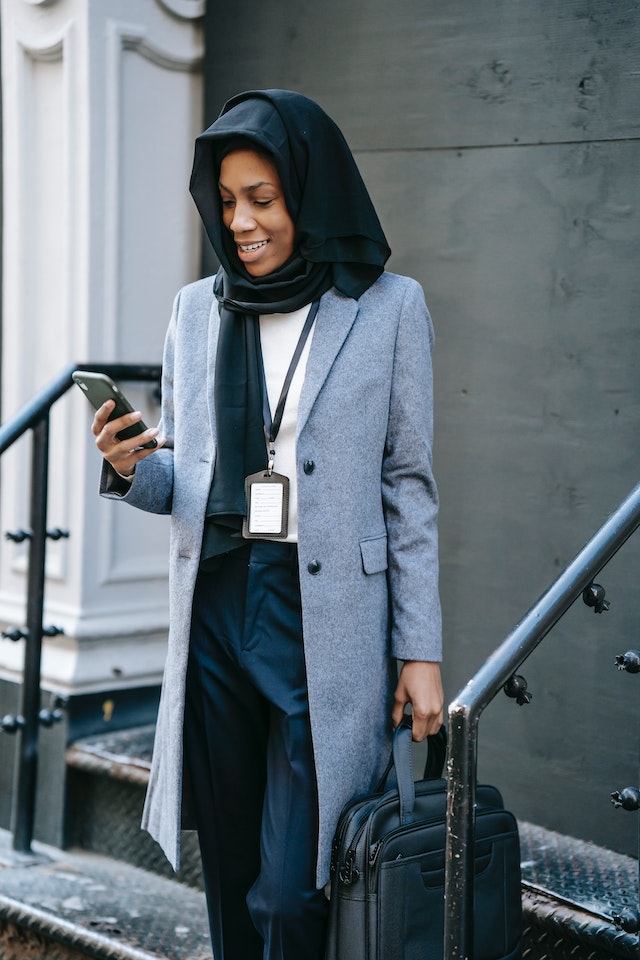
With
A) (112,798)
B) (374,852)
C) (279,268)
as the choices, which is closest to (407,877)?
(374,852)

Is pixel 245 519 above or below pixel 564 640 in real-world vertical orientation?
above

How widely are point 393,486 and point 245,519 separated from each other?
0.91ft

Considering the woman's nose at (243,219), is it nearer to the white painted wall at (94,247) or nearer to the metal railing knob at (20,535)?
the metal railing knob at (20,535)

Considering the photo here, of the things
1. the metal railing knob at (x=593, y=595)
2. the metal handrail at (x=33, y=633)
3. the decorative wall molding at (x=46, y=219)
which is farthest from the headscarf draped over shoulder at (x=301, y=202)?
the decorative wall molding at (x=46, y=219)

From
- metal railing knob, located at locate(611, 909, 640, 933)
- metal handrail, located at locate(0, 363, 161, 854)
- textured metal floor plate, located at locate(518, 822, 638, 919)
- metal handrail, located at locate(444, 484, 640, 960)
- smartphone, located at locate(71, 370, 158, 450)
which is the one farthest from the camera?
metal handrail, located at locate(0, 363, 161, 854)

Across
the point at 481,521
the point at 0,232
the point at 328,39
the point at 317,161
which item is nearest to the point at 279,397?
the point at 317,161

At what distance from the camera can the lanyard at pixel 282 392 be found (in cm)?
231

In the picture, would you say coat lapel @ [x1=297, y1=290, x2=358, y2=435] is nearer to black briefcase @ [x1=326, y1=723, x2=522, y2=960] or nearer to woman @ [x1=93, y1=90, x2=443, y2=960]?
woman @ [x1=93, y1=90, x2=443, y2=960]

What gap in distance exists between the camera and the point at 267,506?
228 centimetres

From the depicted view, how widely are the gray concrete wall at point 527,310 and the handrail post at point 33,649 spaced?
42.3 inches

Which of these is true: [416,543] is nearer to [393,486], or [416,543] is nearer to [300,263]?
[393,486]

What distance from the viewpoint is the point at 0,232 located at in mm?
4301

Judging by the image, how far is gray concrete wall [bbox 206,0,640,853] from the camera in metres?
3.02

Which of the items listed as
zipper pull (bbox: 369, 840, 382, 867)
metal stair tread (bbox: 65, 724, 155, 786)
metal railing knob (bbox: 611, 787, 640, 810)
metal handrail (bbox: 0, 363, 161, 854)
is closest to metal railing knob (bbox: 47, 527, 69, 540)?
metal handrail (bbox: 0, 363, 161, 854)
